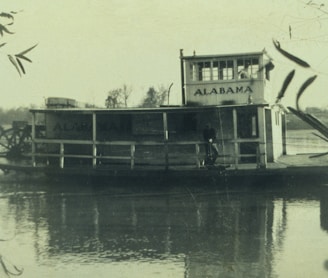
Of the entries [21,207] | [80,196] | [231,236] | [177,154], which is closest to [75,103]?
[177,154]

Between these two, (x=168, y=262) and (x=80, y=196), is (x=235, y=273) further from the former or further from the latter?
(x=80, y=196)

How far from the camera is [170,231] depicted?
8.50 meters

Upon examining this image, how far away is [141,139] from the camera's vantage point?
17016mm

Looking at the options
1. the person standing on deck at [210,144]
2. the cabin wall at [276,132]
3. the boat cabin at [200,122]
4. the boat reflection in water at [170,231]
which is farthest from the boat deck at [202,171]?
the cabin wall at [276,132]

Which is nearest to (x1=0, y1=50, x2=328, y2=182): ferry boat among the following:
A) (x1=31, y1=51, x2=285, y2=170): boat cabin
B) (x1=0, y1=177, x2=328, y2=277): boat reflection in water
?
(x1=31, y1=51, x2=285, y2=170): boat cabin

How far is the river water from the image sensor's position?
6.24m

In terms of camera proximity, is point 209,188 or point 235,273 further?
point 209,188

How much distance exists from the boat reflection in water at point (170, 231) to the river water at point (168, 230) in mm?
16

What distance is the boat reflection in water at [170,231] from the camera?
6262mm

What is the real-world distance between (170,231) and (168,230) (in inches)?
4.0

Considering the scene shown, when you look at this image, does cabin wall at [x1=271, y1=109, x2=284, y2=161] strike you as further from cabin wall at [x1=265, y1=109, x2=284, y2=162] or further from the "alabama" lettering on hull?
the "alabama" lettering on hull

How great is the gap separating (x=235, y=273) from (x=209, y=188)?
26.5 feet

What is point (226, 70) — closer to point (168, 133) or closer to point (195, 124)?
point (195, 124)

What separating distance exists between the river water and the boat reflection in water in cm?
2
